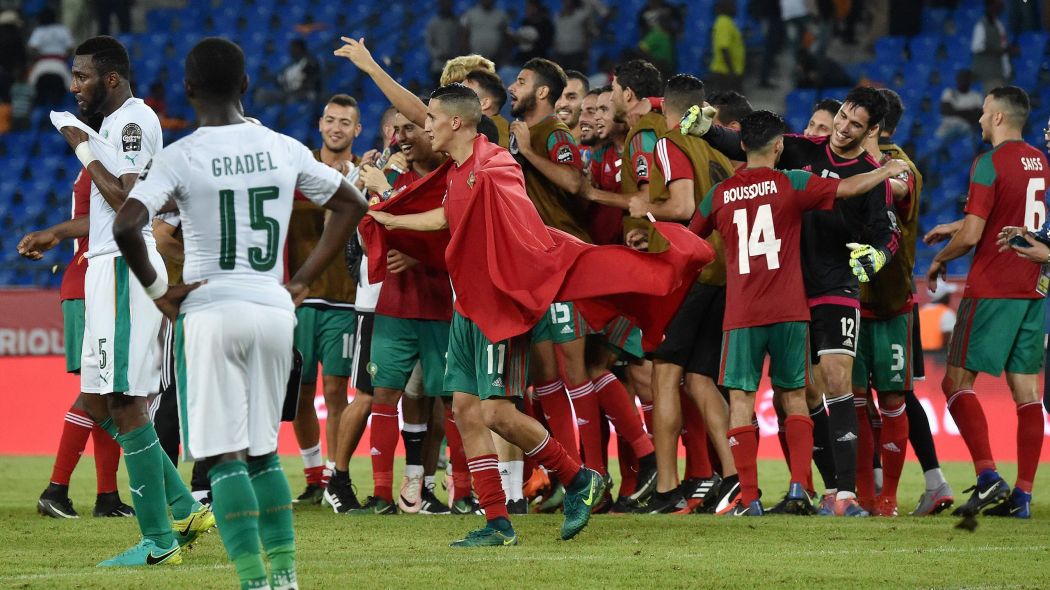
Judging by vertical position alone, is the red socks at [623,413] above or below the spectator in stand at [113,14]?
below

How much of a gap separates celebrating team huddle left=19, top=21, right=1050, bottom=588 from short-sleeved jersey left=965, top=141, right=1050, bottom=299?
15mm

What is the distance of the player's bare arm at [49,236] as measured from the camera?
6949mm

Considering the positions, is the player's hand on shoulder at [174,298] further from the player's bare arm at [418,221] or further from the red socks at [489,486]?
the player's bare arm at [418,221]

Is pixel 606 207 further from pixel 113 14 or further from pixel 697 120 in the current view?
pixel 113 14

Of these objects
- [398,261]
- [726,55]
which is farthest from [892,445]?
[726,55]

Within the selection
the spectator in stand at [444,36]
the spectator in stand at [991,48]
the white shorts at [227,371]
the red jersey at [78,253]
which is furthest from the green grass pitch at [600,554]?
the spectator in stand at [444,36]

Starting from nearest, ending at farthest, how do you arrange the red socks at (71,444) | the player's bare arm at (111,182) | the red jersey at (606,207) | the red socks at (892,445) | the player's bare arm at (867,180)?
the player's bare arm at (111,182)
the player's bare arm at (867,180)
the red socks at (71,444)
the red socks at (892,445)
the red jersey at (606,207)

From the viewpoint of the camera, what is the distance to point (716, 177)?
30.2 feet

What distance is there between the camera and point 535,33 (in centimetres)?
1973

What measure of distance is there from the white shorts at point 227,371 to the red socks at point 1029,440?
5367 millimetres

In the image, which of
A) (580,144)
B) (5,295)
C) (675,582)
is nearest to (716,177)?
(580,144)

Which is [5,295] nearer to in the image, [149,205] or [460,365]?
[460,365]

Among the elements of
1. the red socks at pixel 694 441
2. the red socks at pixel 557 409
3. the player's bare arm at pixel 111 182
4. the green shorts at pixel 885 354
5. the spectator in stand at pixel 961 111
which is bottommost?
the red socks at pixel 694 441

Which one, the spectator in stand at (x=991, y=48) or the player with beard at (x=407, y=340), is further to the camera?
the spectator in stand at (x=991, y=48)
